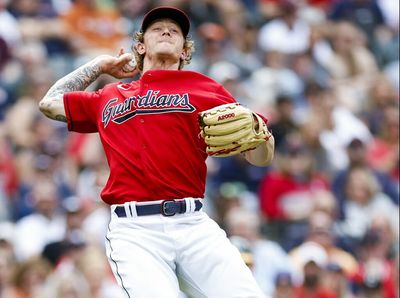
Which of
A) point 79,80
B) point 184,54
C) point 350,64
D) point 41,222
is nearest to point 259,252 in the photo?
point 41,222

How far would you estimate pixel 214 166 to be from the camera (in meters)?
12.1

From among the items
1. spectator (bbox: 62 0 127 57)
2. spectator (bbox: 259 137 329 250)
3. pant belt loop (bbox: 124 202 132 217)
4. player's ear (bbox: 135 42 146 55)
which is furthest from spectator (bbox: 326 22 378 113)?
pant belt loop (bbox: 124 202 132 217)

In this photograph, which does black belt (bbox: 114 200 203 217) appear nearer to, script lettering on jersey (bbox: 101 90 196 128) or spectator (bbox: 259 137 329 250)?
script lettering on jersey (bbox: 101 90 196 128)

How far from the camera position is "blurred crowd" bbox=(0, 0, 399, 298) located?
34.7 ft

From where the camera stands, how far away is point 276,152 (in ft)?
39.8

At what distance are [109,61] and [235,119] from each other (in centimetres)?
110

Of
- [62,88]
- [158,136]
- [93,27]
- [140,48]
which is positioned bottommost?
[158,136]

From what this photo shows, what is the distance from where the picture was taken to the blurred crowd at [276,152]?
10562 millimetres

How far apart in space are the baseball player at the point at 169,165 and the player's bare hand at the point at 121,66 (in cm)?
25

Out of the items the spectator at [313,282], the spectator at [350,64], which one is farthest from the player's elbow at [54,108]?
the spectator at [350,64]

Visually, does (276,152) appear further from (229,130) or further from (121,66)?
(229,130)

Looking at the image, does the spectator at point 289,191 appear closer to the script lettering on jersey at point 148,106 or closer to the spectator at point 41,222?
the spectator at point 41,222

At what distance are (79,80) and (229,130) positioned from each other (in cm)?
120

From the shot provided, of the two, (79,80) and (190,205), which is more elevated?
(79,80)
